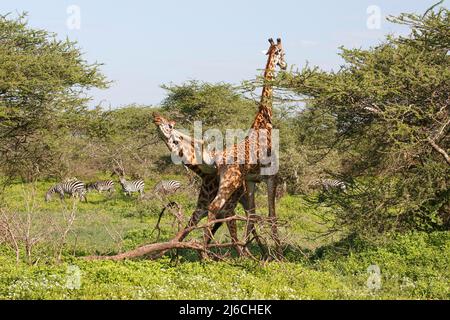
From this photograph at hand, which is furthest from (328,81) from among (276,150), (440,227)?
(440,227)

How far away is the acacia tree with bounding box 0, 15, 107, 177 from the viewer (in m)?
16.5

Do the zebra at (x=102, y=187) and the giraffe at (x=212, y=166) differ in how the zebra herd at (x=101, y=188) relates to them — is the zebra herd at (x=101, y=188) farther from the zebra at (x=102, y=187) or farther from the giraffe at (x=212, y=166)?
the giraffe at (x=212, y=166)

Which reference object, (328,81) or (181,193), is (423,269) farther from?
(181,193)

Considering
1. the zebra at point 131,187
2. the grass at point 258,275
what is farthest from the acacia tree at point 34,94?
the zebra at point 131,187

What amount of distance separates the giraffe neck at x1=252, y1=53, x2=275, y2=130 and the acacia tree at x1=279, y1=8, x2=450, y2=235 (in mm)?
349

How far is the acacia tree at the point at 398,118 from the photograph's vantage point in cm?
1204

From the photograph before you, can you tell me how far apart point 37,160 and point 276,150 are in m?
8.17

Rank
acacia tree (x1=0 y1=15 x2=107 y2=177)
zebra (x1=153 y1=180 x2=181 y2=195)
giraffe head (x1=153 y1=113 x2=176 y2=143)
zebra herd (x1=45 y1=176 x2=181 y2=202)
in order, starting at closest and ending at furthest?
giraffe head (x1=153 y1=113 x2=176 y2=143), acacia tree (x1=0 y1=15 x2=107 y2=177), zebra herd (x1=45 y1=176 x2=181 y2=202), zebra (x1=153 y1=180 x2=181 y2=195)

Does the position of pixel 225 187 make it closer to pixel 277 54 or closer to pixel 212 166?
pixel 212 166

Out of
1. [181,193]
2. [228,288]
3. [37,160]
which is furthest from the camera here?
[181,193]

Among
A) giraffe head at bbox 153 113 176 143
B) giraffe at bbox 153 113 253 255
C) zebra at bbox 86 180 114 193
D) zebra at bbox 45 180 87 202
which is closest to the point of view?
giraffe head at bbox 153 113 176 143

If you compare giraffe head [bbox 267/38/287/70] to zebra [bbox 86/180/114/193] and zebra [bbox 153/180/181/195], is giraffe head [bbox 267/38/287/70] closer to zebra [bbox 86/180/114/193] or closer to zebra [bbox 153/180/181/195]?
zebra [bbox 153/180/181/195]

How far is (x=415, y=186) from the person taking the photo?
12250 mm

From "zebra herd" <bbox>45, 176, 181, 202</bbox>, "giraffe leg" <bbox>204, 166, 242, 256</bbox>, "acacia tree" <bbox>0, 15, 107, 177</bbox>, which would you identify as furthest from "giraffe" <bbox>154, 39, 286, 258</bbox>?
"zebra herd" <bbox>45, 176, 181, 202</bbox>
